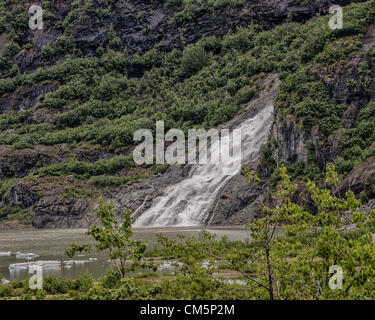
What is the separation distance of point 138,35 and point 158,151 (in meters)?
44.5

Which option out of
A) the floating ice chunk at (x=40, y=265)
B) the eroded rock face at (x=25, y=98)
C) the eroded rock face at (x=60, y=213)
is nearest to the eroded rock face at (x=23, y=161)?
the eroded rock face at (x=60, y=213)

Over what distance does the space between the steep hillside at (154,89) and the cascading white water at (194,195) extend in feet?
9.24

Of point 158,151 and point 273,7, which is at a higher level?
point 273,7

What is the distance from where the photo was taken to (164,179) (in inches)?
2216

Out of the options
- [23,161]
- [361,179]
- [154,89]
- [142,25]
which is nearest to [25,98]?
[154,89]

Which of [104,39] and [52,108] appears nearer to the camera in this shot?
[52,108]

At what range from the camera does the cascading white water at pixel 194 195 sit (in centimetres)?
4688

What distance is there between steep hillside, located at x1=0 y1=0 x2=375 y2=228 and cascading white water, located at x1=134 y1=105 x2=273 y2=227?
2.82 metres

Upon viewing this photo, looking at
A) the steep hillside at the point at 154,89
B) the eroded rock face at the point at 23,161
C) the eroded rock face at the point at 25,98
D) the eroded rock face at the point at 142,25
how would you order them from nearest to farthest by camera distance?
the steep hillside at the point at 154,89 → the eroded rock face at the point at 23,161 → the eroded rock face at the point at 142,25 → the eroded rock face at the point at 25,98

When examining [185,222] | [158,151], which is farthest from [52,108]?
[185,222]

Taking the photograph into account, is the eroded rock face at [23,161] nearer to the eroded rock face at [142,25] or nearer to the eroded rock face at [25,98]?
the eroded rock face at [25,98]

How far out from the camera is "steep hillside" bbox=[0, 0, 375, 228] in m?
42.8
